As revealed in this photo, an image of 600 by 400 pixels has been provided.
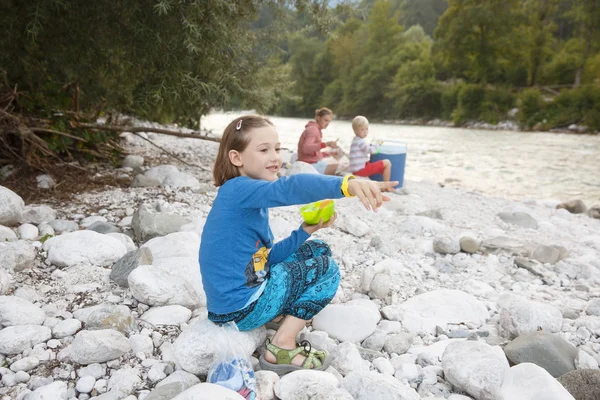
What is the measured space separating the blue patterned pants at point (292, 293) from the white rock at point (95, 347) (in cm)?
37

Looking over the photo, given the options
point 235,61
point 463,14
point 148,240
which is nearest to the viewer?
point 148,240

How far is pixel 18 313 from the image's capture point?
6.41 feet

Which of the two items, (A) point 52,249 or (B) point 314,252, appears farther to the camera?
(A) point 52,249

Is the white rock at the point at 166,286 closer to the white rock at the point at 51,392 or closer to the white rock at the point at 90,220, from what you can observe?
the white rock at the point at 51,392

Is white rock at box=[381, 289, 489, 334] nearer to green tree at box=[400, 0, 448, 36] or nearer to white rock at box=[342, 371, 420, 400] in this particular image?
white rock at box=[342, 371, 420, 400]

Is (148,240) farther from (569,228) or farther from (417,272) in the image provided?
(569,228)

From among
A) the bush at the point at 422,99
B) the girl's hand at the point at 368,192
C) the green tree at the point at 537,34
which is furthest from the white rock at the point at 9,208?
the green tree at the point at 537,34

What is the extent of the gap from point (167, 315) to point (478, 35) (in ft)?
106

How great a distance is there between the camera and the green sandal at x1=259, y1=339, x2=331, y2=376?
1794 mm

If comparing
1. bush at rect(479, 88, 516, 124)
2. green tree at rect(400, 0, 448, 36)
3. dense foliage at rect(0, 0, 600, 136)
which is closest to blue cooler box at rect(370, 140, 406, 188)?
dense foliage at rect(0, 0, 600, 136)

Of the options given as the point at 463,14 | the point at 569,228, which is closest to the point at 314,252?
the point at 569,228

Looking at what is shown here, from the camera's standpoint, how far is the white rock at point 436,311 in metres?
2.32

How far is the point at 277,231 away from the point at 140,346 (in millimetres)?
1586

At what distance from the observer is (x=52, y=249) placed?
2.60 metres
